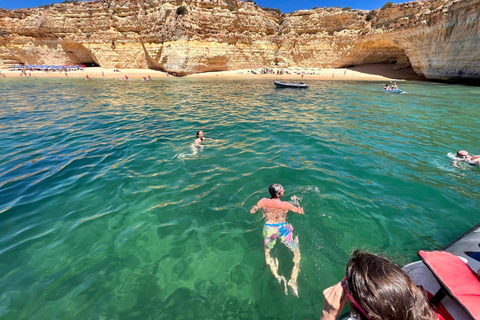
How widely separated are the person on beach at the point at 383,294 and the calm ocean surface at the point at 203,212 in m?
1.89

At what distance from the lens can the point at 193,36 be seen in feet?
134

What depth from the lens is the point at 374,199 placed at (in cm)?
498

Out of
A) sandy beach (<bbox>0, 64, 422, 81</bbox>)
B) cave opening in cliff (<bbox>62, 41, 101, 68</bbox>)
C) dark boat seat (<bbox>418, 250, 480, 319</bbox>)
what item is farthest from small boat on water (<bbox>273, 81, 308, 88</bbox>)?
cave opening in cliff (<bbox>62, 41, 101, 68</bbox>)

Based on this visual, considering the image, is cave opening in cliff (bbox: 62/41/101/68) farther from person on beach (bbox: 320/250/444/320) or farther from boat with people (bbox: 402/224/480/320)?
boat with people (bbox: 402/224/480/320)

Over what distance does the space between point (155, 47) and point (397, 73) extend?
48509 mm

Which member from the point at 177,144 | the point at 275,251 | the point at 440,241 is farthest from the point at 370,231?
the point at 177,144

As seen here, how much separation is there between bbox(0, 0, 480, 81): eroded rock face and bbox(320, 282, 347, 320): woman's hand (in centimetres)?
4636

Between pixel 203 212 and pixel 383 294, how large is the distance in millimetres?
3864

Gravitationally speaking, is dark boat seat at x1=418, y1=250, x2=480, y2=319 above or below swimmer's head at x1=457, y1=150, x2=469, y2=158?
above

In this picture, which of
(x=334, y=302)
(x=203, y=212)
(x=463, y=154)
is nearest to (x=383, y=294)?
(x=334, y=302)

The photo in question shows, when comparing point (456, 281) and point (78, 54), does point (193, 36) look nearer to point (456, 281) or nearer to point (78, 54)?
point (78, 54)

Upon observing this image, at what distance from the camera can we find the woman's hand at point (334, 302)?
1805 mm

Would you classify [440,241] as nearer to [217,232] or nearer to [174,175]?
[217,232]

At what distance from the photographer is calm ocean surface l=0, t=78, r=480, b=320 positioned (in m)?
3.07
